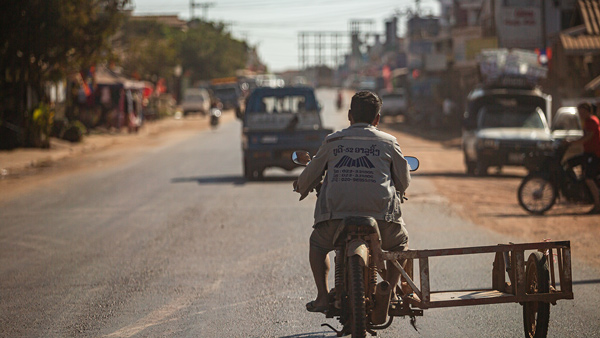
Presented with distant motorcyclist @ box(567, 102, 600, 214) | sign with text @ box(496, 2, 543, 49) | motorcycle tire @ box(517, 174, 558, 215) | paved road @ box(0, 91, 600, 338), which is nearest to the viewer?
paved road @ box(0, 91, 600, 338)

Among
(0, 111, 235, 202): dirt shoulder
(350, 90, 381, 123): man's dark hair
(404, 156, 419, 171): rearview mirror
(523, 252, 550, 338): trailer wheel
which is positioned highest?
(350, 90, 381, 123): man's dark hair

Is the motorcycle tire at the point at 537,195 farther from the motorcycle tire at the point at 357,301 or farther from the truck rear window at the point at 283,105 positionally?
the motorcycle tire at the point at 357,301

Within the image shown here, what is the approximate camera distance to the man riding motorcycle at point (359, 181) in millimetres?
5613

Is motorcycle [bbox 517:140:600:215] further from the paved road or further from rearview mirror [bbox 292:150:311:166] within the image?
rearview mirror [bbox 292:150:311:166]

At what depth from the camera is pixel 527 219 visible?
44.7ft

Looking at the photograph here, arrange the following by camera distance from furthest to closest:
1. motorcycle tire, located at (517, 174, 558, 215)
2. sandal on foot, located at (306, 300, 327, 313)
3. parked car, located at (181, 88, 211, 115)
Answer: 1. parked car, located at (181, 88, 211, 115)
2. motorcycle tire, located at (517, 174, 558, 215)
3. sandal on foot, located at (306, 300, 327, 313)

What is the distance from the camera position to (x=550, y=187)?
14.4 m

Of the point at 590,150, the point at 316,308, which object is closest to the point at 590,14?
the point at 590,150

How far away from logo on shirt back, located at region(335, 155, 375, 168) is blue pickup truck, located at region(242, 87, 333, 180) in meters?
13.6

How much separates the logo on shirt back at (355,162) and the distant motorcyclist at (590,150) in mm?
9044

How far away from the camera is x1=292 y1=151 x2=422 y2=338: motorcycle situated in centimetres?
523

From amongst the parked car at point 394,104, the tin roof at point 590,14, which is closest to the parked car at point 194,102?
the parked car at point 394,104

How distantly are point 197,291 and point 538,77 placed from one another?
18436mm

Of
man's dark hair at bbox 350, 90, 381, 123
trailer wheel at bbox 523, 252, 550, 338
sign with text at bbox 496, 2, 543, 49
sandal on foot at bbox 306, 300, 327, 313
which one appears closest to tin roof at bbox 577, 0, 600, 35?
sign with text at bbox 496, 2, 543, 49
